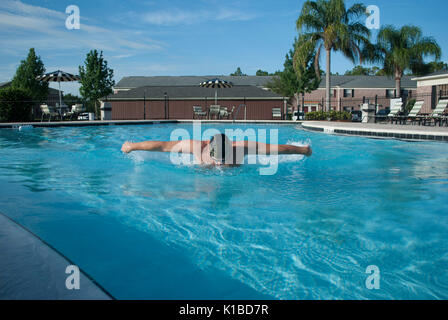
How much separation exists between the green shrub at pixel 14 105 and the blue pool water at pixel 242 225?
16.3m

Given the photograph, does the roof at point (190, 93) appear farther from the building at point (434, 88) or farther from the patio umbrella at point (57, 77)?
the patio umbrella at point (57, 77)

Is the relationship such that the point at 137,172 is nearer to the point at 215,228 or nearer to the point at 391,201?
the point at 215,228

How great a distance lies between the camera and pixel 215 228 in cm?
370

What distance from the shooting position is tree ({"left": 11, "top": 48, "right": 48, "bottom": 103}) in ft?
130

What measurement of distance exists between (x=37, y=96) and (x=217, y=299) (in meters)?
43.6

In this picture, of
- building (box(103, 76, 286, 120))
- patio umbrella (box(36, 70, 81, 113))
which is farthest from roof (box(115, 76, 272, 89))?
patio umbrella (box(36, 70, 81, 113))

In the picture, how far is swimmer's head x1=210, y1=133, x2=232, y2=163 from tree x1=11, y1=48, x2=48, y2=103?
40.3 metres

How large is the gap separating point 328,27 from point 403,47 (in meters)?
10.4

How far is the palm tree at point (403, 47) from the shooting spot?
1192 inches

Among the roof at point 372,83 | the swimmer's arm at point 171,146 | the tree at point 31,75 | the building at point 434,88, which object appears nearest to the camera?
the swimmer's arm at point 171,146

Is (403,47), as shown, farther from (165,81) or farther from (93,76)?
(93,76)

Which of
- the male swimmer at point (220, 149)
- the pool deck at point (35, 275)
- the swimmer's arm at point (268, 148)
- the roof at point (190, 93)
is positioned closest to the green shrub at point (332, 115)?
the roof at point (190, 93)
